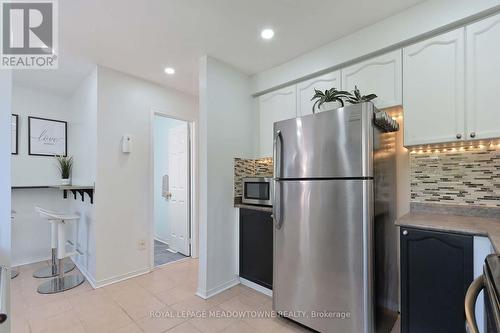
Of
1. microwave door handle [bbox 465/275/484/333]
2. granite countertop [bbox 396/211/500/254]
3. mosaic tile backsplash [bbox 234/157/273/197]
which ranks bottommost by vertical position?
microwave door handle [bbox 465/275/484/333]

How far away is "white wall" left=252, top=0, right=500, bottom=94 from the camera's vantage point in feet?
5.15

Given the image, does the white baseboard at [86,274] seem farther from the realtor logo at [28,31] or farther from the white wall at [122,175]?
the realtor logo at [28,31]

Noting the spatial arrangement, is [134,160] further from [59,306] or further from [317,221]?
[317,221]

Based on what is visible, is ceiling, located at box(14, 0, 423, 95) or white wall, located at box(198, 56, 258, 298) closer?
ceiling, located at box(14, 0, 423, 95)

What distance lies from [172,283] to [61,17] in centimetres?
267

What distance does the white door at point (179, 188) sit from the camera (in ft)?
12.0

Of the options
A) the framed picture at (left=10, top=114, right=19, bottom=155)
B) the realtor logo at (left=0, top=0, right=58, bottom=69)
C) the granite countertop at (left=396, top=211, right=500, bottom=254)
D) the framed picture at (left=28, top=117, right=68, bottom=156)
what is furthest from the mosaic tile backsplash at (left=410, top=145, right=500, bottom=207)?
the framed picture at (left=10, top=114, right=19, bottom=155)

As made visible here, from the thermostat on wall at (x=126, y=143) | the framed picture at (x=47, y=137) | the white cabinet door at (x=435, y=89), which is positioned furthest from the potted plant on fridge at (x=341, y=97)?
the framed picture at (x=47, y=137)

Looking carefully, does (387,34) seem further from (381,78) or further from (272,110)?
(272,110)

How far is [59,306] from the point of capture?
2.23 meters

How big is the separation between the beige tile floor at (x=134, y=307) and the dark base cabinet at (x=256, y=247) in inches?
7.3

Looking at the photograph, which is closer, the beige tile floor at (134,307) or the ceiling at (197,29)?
the ceiling at (197,29)

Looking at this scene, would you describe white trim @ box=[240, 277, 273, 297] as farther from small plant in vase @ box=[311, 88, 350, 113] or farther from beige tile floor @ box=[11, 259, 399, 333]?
small plant in vase @ box=[311, 88, 350, 113]

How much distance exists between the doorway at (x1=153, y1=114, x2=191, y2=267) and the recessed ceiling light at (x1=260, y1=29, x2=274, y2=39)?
1.83 meters
